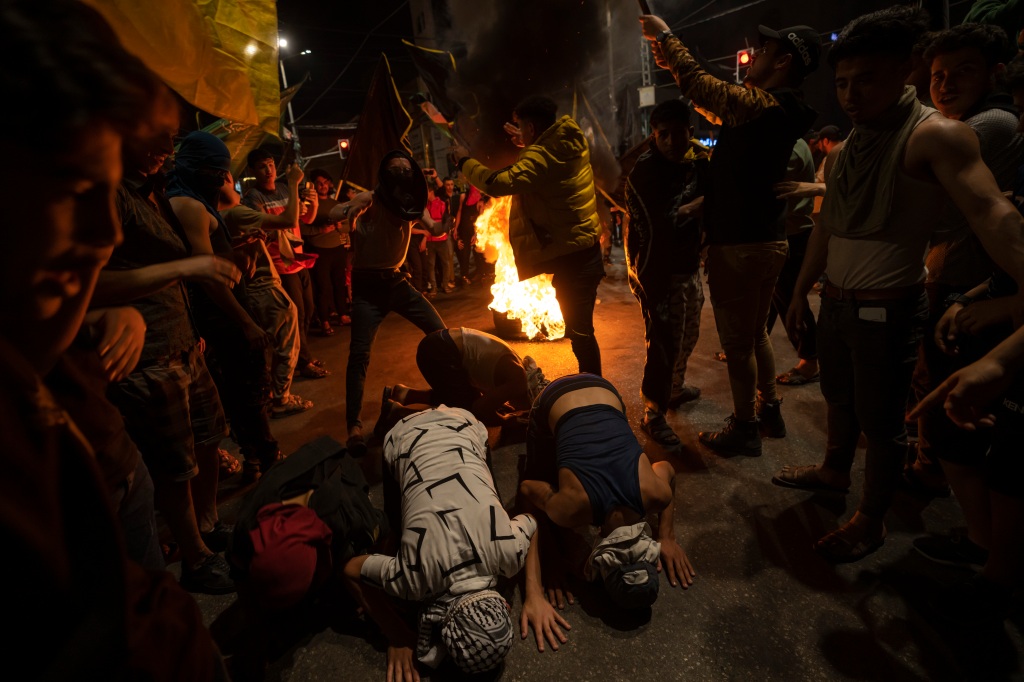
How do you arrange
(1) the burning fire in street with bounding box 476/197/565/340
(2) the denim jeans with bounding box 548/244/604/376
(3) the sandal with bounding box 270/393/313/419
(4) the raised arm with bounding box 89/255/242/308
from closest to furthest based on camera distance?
(4) the raised arm with bounding box 89/255/242/308, (2) the denim jeans with bounding box 548/244/604/376, (3) the sandal with bounding box 270/393/313/419, (1) the burning fire in street with bounding box 476/197/565/340

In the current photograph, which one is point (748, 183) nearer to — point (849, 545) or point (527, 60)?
point (849, 545)

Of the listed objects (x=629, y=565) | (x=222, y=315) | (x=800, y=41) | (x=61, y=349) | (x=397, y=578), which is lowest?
(x=629, y=565)

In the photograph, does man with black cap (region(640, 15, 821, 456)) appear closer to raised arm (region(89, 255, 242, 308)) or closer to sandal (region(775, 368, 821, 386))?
sandal (region(775, 368, 821, 386))

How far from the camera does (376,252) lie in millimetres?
4141

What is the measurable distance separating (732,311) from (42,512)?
140 inches

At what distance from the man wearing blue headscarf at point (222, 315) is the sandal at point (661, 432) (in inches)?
117

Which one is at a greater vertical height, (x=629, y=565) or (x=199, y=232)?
(x=199, y=232)

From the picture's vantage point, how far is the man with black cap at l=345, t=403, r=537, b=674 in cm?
203

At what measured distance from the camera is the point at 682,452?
12.4 feet

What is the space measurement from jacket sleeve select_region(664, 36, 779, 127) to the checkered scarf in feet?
9.92

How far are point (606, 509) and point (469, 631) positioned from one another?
819mm

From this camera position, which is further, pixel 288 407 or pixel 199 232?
pixel 288 407

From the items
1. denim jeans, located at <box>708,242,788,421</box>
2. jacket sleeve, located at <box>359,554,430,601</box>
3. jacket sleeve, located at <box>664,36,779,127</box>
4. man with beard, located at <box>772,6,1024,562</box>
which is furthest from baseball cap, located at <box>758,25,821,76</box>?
jacket sleeve, located at <box>359,554,430,601</box>

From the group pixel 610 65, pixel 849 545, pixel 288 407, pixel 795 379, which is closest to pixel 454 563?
pixel 849 545
